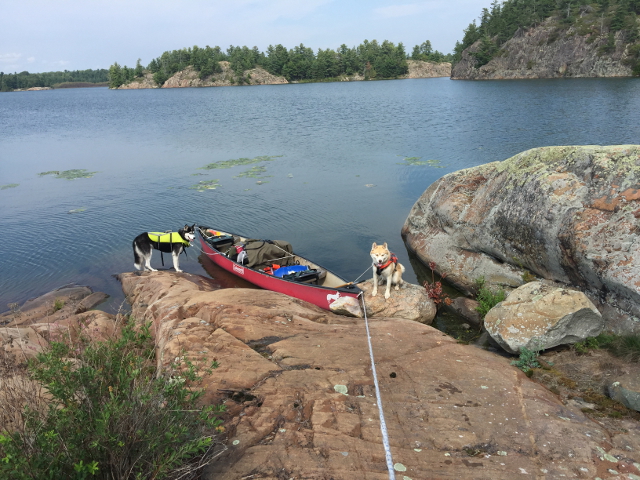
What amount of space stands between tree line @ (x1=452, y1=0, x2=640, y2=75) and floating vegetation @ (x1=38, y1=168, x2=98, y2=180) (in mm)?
83716

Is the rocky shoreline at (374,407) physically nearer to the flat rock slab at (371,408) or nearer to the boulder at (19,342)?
the flat rock slab at (371,408)

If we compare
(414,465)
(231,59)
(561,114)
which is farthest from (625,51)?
(231,59)

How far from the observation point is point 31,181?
24875 millimetres

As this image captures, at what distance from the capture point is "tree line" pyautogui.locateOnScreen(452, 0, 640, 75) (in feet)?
246

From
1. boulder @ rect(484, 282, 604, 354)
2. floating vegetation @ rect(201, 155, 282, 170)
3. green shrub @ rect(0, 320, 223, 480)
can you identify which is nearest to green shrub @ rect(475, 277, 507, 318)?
boulder @ rect(484, 282, 604, 354)

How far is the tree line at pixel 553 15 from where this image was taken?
7512 cm

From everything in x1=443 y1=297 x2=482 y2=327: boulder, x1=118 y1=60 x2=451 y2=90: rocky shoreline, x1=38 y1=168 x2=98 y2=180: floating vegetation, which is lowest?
x1=443 y1=297 x2=482 y2=327: boulder

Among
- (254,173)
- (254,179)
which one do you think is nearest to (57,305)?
(254,179)

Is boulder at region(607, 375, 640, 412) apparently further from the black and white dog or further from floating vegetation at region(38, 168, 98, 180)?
floating vegetation at region(38, 168, 98, 180)

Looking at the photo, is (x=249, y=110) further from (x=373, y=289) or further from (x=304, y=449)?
(x=304, y=449)

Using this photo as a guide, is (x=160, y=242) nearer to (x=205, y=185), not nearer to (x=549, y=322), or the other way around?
(x=205, y=185)

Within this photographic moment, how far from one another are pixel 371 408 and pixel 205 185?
1960cm

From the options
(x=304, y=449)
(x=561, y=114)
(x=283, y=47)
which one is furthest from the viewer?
(x=283, y=47)

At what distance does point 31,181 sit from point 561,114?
129ft
